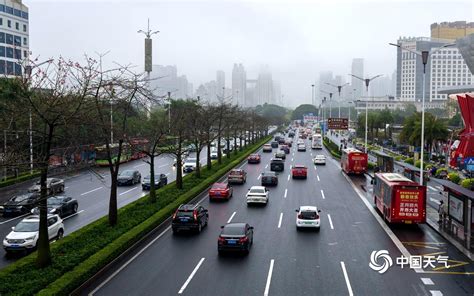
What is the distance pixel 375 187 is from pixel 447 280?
1486cm

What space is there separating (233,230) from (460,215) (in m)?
10.5

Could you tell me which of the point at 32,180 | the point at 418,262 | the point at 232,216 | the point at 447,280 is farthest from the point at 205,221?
the point at 32,180

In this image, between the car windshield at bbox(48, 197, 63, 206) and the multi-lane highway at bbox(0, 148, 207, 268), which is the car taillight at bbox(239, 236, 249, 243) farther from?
the car windshield at bbox(48, 197, 63, 206)

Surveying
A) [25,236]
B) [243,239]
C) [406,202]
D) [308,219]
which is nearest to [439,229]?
[406,202]

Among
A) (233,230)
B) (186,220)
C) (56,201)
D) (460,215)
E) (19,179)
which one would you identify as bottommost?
(19,179)

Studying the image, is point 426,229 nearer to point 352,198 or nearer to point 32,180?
point 352,198

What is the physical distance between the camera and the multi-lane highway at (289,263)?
1745cm

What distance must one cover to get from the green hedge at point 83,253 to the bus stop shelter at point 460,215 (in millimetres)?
14528

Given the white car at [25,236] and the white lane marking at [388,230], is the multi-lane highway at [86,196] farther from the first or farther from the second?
the white lane marking at [388,230]

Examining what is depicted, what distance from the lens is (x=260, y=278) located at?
18484 mm

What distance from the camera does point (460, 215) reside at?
23703 millimetres

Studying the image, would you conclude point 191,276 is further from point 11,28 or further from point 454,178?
point 11,28

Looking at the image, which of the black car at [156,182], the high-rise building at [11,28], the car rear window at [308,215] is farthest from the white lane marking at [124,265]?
the high-rise building at [11,28]

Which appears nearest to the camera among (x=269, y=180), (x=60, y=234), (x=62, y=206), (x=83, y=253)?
(x=83, y=253)
